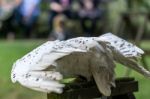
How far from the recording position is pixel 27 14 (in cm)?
1939

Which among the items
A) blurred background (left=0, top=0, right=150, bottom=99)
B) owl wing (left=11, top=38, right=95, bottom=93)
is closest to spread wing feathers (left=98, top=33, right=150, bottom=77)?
owl wing (left=11, top=38, right=95, bottom=93)

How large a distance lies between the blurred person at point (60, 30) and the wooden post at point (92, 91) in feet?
37.3

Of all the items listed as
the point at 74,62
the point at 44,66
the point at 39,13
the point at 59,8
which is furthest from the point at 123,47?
the point at 39,13

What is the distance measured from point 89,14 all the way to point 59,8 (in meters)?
0.82

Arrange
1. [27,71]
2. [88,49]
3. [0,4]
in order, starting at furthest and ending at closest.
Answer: [0,4] → [88,49] → [27,71]

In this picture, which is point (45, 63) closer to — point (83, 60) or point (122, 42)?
point (83, 60)

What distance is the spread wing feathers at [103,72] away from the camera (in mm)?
3936

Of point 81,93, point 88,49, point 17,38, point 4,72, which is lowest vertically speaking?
point 17,38

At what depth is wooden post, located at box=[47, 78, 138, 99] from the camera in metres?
3.84

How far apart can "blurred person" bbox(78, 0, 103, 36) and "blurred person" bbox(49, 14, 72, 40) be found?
0.67 meters

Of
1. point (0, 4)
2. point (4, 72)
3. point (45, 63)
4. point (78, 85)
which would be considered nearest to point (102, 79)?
point (78, 85)

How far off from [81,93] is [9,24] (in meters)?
16.2

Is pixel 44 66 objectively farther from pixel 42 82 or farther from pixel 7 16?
pixel 7 16

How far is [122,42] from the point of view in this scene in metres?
4.18
